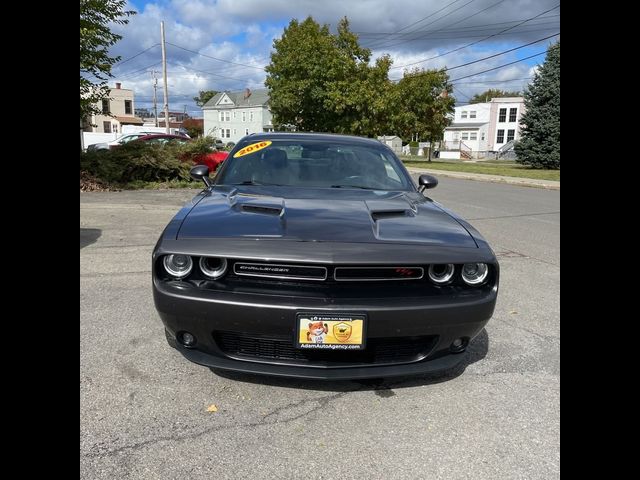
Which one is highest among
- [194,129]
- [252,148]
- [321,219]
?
[194,129]

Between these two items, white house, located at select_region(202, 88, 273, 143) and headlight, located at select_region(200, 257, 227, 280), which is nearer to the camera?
headlight, located at select_region(200, 257, 227, 280)

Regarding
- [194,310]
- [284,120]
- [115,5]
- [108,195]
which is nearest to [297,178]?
[194,310]

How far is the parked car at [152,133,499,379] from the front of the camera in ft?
7.66

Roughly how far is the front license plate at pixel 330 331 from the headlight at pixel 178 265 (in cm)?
65

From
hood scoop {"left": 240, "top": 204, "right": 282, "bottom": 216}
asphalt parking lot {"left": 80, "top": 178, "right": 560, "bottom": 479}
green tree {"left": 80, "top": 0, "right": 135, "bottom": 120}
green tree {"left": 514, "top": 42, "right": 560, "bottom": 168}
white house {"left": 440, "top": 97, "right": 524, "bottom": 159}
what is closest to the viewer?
asphalt parking lot {"left": 80, "top": 178, "right": 560, "bottom": 479}

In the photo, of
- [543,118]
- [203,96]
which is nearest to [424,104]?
[543,118]

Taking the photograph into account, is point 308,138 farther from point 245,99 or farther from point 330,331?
point 245,99

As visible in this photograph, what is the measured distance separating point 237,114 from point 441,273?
239ft

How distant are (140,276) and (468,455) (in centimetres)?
377

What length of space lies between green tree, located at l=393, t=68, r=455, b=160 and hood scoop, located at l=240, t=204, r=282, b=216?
3940 cm

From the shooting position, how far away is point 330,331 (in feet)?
7.61

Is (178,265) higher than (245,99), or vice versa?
(245,99)

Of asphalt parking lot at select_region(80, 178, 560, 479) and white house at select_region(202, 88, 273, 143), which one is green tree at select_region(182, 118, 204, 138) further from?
asphalt parking lot at select_region(80, 178, 560, 479)

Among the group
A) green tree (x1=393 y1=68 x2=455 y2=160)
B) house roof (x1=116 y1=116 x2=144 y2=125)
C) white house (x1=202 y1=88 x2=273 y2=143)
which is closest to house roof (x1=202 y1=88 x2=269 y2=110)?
white house (x1=202 y1=88 x2=273 y2=143)
